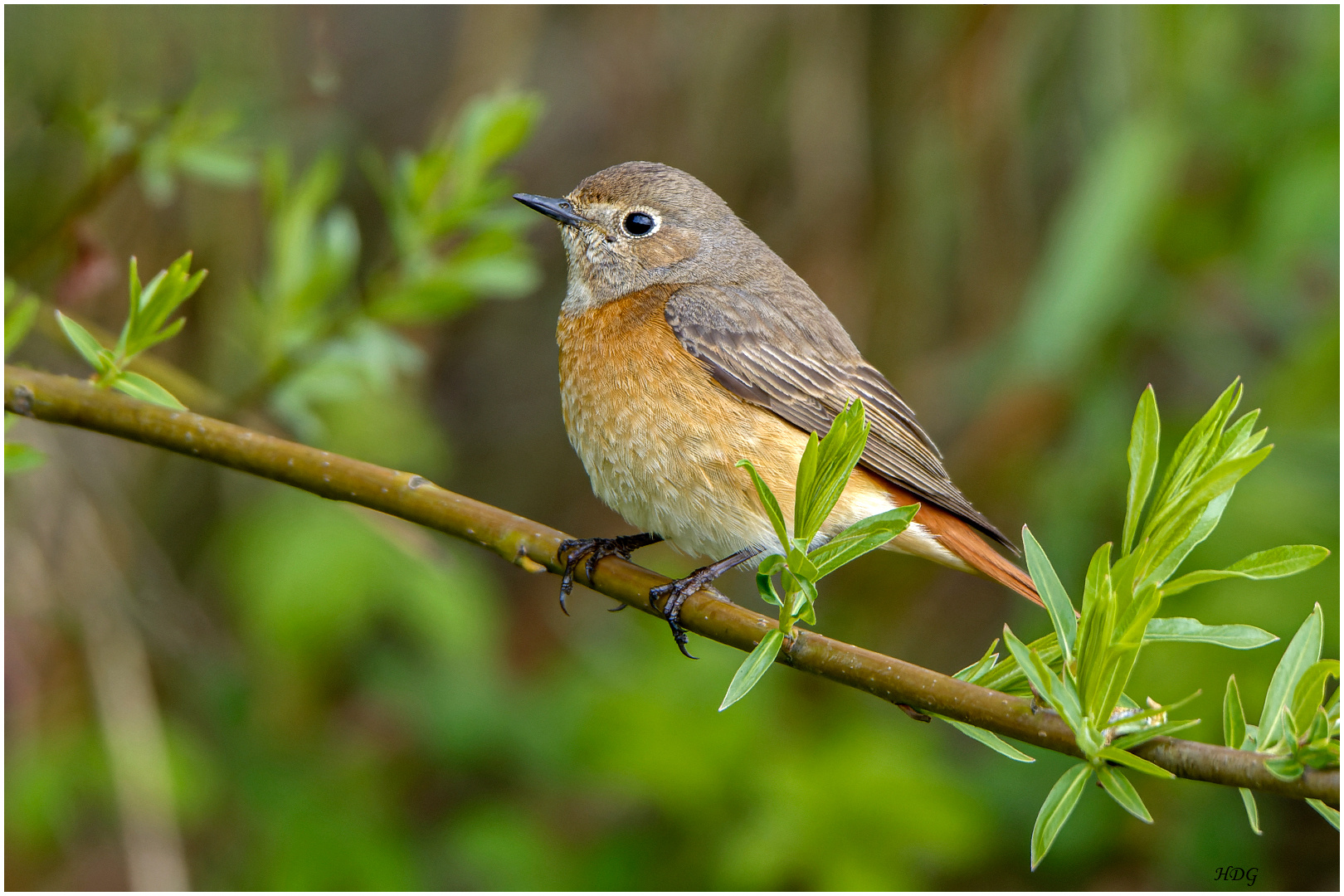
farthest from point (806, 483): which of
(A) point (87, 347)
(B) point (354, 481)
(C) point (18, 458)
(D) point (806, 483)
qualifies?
(C) point (18, 458)

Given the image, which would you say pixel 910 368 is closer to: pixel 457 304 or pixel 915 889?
pixel 915 889

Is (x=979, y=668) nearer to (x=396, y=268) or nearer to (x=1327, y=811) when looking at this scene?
(x=1327, y=811)

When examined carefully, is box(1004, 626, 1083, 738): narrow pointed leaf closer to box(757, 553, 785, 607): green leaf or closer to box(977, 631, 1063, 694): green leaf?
box(977, 631, 1063, 694): green leaf

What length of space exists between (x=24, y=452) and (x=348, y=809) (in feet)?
9.86

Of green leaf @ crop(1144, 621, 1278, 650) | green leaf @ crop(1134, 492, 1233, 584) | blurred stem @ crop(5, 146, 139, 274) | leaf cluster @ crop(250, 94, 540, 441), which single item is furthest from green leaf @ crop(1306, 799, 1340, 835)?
blurred stem @ crop(5, 146, 139, 274)

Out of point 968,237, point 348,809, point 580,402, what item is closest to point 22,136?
point 580,402

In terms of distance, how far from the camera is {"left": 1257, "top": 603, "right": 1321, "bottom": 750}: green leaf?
1613 mm

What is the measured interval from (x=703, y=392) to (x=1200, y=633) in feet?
5.97

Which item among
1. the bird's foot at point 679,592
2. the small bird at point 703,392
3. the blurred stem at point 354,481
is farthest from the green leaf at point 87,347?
the bird's foot at point 679,592

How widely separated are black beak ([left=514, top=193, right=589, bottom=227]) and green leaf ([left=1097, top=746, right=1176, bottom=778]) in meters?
2.35

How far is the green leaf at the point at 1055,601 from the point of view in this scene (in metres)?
1.67

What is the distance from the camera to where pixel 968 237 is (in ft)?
17.9

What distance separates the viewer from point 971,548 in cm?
313

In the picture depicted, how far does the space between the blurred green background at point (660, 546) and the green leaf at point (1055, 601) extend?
1993mm
